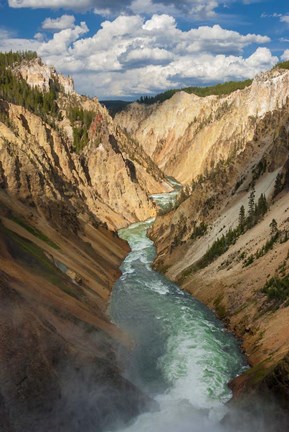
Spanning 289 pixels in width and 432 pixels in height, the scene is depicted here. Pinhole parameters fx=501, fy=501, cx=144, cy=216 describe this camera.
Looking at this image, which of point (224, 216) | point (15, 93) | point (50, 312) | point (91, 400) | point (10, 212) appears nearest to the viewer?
point (91, 400)

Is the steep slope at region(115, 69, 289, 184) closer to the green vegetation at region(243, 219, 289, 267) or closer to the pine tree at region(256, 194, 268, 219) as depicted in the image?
the pine tree at region(256, 194, 268, 219)

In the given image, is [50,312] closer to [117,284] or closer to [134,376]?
[134,376]

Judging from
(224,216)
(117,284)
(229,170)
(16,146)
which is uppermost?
(229,170)

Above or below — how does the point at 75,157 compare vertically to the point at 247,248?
below

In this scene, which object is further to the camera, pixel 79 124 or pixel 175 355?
pixel 79 124

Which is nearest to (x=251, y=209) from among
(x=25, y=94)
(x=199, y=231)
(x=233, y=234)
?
(x=233, y=234)

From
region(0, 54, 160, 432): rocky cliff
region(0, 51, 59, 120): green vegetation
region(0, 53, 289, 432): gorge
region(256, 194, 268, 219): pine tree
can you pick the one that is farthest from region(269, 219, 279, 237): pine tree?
region(0, 51, 59, 120): green vegetation

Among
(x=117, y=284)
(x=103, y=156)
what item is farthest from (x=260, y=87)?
Answer: (x=117, y=284)

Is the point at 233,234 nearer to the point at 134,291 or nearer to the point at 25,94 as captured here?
the point at 134,291
